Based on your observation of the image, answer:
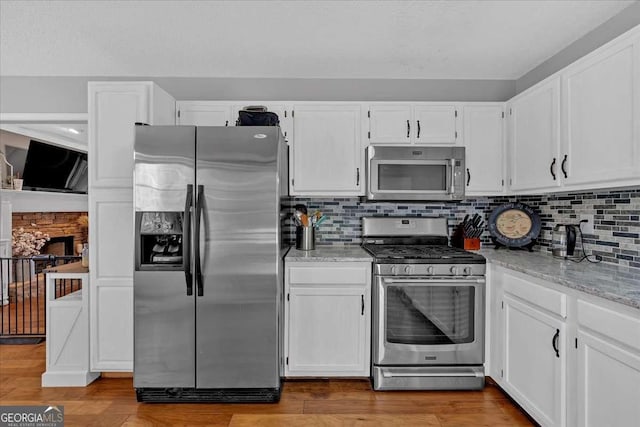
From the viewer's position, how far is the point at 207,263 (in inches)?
94.0

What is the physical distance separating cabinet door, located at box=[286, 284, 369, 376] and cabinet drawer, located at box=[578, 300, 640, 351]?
4.28 feet

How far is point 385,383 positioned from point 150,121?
2.45 meters

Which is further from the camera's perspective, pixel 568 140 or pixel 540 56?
pixel 540 56

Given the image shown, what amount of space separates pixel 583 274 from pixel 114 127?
3.04 meters

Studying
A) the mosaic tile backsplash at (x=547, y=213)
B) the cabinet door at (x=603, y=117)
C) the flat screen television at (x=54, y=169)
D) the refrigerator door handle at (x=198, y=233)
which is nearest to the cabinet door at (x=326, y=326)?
the mosaic tile backsplash at (x=547, y=213)

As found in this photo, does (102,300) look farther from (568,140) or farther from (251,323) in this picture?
(568,140)

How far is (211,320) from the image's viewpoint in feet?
7.91

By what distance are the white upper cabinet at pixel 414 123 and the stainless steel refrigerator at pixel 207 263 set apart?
3.30 ft

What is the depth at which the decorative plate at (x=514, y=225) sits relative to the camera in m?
2.95

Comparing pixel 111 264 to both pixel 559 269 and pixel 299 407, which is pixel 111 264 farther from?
pixel 559 269

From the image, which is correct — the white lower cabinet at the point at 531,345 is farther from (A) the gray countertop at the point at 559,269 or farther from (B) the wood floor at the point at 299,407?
(B) the wood floor at the point at 299,407

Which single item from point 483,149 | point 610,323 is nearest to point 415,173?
point 483,149

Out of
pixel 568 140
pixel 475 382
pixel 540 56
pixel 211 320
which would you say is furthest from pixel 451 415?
pixel 540 56

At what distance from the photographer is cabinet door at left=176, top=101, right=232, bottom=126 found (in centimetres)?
302
